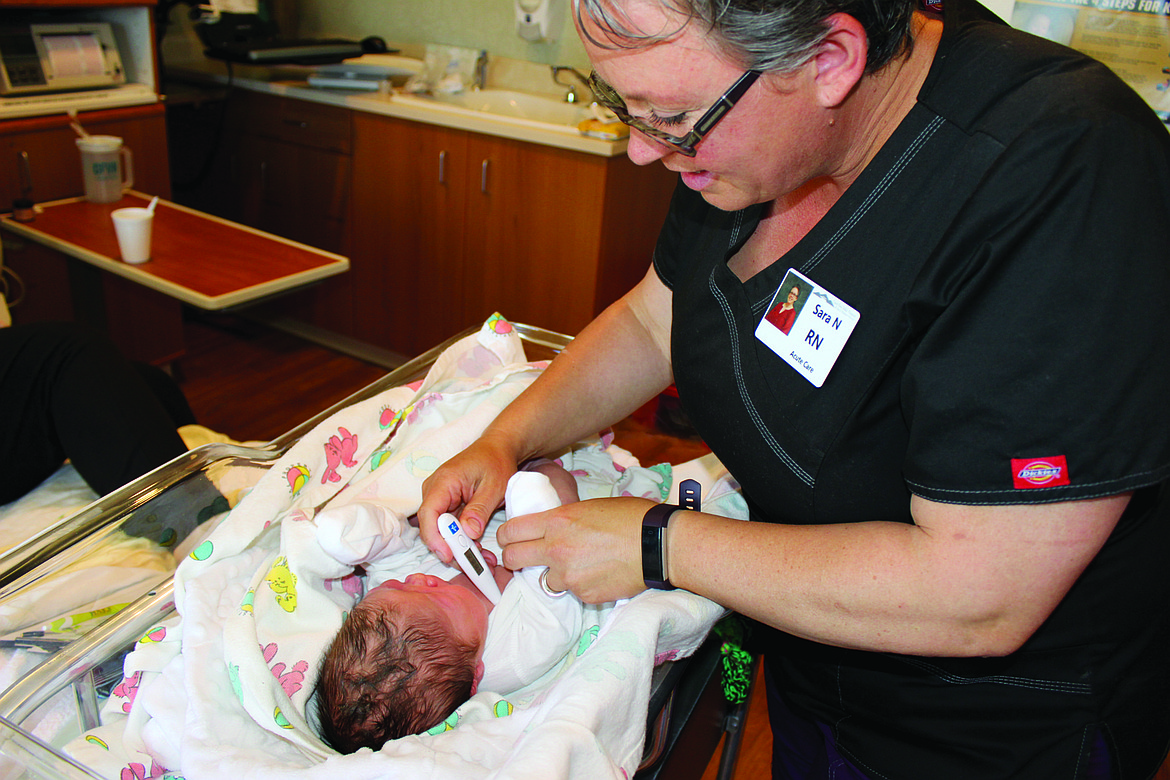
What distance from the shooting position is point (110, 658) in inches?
38.8

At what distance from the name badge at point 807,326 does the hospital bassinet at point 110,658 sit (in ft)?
1.36

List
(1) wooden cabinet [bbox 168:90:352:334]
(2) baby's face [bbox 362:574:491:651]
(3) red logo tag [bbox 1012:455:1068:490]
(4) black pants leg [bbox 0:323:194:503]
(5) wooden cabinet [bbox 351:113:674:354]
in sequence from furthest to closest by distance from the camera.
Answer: (1) wooden cabinet [bbox 168:90:352:334]
(5) wooden cabinet [bbox 351:113:674:354]
(4) black pants leg [bbox 0:323:194:503]
(2) baby's face [bbox 362:574:491:651]
(3) red logo tag [bbox 1012:455:1068:490]

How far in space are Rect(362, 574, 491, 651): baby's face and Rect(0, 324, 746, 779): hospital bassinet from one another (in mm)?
268

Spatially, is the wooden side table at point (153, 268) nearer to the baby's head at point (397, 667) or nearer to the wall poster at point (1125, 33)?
the baby's head at point (397, 667)

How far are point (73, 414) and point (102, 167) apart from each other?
1298mm

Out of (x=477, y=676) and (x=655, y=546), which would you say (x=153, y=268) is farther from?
(x=655, y=546)

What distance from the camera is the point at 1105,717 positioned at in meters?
0.88

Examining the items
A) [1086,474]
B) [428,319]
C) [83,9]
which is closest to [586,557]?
[1086,474]

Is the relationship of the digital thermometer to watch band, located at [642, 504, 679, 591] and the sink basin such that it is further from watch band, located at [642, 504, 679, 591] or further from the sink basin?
the sink basin

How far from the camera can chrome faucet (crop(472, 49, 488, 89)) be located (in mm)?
3754

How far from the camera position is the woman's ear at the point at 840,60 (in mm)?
722

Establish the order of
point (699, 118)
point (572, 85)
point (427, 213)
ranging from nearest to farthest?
point (699, 118), point (427, 213), point (572, 85)

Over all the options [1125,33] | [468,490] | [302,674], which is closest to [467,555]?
[468,490]

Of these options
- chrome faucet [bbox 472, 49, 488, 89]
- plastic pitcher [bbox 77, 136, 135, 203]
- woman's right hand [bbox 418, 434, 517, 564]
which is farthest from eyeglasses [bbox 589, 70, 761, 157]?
chrome faucet [bbox 472, 49, 488, 89]
